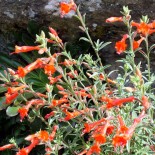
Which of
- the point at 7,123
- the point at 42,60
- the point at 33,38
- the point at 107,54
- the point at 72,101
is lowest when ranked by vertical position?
the point at 7,123

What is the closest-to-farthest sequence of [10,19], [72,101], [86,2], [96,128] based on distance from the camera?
[96,128] → [72,101] → [86,2] → [10,19]

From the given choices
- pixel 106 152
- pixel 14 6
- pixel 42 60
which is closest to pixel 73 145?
pixel 106 152

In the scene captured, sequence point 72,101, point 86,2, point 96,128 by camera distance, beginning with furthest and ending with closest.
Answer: point 86,2 < point 72,101 < point 96,128

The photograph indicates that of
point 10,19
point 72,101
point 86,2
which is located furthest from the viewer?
point 10,19

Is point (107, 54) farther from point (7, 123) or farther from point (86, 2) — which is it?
point (7, 123)

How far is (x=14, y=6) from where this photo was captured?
14.8 ft

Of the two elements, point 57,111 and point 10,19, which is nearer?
point 57,111

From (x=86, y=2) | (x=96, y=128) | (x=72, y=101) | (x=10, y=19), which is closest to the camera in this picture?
(x=96, y=128)

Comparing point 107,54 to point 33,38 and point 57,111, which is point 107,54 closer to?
point 33,38

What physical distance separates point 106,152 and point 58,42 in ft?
2.58

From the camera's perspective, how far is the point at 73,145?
289cm

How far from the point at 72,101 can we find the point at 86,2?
1825mm

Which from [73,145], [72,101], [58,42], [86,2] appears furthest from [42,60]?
[86,2]

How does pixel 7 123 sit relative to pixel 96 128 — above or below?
below
